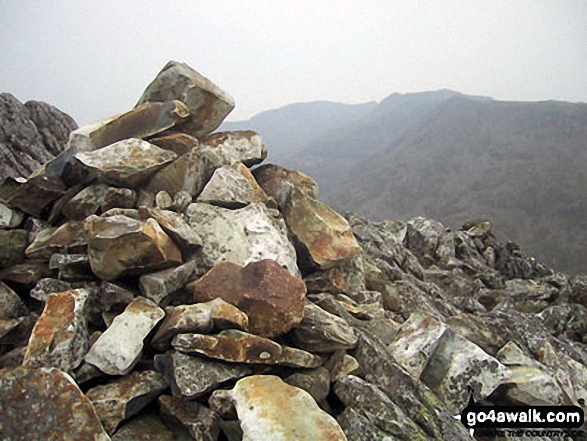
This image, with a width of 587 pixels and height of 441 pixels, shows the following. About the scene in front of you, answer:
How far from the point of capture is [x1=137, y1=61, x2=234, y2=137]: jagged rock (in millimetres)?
14930

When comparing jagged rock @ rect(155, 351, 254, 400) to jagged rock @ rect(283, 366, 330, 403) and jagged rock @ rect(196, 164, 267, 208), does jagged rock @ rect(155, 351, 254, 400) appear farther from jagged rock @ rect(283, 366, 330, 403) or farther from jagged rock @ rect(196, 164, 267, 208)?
jagged rock @ rect(196, 164, 267, 208)

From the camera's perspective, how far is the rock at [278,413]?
270 inches

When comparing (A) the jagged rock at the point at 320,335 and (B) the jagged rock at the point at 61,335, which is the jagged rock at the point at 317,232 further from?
(B) the jagged rock at the point at 61,335

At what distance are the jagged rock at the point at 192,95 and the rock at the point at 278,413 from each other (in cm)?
1036

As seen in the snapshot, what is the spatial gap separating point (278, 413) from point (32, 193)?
34.0 feet

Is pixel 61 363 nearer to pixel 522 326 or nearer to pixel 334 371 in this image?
pixel 334 371

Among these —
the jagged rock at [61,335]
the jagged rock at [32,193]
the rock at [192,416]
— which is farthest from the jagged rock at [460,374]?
the jagged rock at [32,193]

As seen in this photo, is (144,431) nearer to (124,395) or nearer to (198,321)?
(124,395)

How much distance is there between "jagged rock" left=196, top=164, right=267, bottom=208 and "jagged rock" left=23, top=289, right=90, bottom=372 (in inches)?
190

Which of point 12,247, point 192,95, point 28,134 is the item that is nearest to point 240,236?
point 192,95

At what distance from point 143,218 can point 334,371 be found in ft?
20.3

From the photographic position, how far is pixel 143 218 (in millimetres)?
10836

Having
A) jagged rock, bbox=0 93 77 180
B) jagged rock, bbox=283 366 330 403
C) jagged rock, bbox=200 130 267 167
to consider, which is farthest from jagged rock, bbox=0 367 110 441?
jagged rock, bbox=0 93 77 180

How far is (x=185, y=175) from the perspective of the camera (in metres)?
13.1
